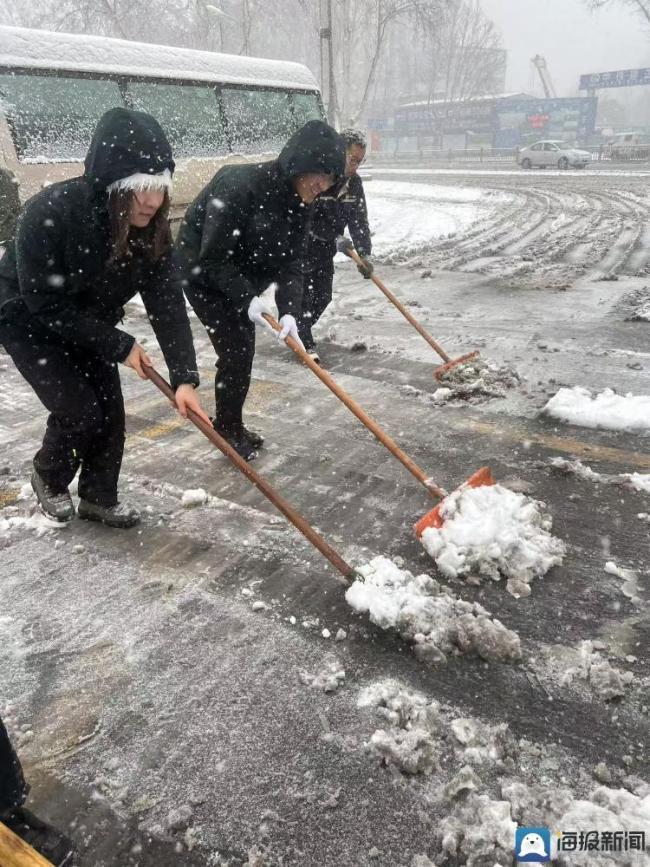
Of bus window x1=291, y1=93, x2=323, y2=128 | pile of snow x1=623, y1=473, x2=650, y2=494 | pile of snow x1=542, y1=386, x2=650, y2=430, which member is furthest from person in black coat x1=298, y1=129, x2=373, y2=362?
bus window x1=291, y1=93, x2=323, y2=128

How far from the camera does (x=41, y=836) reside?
4.41 feet

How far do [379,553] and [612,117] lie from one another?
72.1 m

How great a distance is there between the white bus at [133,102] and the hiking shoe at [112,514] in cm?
447

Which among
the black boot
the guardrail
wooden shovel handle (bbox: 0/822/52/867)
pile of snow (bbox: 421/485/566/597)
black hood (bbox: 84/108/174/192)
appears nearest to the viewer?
wooden shovel handle (bbox: 0/822/52/867)

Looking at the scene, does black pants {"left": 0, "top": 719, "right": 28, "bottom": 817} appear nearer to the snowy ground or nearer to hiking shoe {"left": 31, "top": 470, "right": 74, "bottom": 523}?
the snowy ground

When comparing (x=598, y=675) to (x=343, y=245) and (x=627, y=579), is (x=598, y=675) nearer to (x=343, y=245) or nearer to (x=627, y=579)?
(x=627, y=579)

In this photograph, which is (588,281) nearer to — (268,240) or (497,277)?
(497,277)

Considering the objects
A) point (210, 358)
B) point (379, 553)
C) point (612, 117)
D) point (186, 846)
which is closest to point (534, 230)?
point (210, 358)

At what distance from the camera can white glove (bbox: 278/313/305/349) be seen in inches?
117

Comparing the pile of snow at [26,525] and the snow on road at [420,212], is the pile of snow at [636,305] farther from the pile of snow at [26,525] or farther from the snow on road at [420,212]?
the pile of snow at [26,525]

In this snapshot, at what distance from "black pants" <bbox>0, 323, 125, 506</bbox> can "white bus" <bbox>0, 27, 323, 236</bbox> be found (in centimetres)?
438

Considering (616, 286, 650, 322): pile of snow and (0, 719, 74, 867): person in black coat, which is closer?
(0, 719, 74, 867): person in black coat

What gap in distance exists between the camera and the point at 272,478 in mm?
3119

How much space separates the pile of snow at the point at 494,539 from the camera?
7.55 feet
